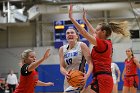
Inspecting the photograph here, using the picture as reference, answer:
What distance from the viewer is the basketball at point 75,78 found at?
4348 millimetres

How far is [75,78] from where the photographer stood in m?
4.34

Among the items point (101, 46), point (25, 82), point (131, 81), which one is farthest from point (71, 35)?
point (131, 81)

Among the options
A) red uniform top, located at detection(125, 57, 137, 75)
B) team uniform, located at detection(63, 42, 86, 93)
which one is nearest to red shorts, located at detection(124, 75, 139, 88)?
red uniform top, located at detection(125, 57, 137, 75)

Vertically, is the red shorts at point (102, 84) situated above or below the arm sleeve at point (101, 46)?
below

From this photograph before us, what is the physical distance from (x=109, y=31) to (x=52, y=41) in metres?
15.7

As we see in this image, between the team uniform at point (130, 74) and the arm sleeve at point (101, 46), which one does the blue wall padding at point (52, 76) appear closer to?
the team uniform at point (130, 74)

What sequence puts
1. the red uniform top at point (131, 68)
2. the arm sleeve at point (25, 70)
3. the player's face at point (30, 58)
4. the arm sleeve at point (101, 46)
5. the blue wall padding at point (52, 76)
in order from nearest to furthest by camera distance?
the arm sleeve at point (101, 46)
the arm sleeve at point (25, 70)
the player's face at point (30, 58)
the red uniform top at point (131, 68)
the blue wall padding at point (52, 76)

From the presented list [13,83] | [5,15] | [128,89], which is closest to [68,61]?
[128,89]

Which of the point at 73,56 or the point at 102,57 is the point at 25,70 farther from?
the point at 102,57

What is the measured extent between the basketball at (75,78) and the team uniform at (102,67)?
20 cm

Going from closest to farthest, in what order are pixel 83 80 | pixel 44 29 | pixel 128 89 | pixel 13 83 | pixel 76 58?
pixel 83 80 → pixel 76 58 → pixel 128 89 → pixel 13 83 → pixel 44 29

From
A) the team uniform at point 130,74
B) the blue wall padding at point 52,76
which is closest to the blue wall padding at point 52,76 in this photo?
the blue wall padding at point 52,76

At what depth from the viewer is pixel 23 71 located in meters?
5.01

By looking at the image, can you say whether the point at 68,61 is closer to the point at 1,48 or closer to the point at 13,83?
the point at 13,83
